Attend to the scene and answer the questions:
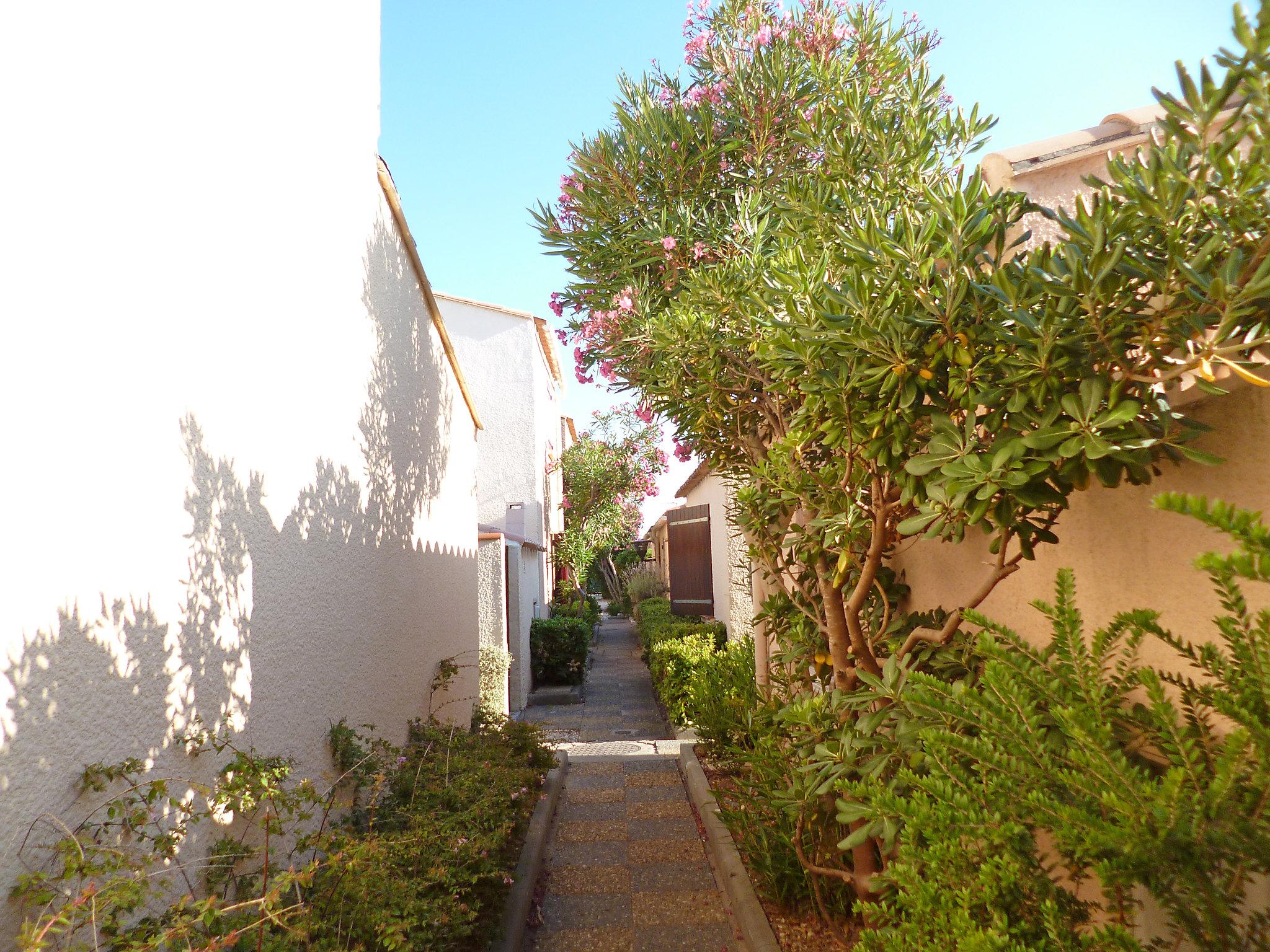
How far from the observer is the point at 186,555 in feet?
8.55

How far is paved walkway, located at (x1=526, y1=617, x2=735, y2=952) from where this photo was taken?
4.09 m

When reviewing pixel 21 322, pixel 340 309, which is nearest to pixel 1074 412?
pixel 21 322

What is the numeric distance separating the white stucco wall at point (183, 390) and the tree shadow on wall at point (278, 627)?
0.04 feet

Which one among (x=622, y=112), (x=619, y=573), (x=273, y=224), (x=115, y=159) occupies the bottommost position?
(x=619, y=573)

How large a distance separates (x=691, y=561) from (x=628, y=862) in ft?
24.2

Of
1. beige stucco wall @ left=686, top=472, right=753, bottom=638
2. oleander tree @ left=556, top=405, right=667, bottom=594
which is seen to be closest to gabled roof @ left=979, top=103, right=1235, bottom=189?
beige stucco wall @ left=686, top=472, right=753, bottom=638

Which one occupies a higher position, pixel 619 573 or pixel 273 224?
pixel 273 224

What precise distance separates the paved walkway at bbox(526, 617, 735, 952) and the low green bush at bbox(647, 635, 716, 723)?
1.46ft

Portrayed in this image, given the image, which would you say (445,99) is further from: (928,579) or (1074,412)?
(1074,412)

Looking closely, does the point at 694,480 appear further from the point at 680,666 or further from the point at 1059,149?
the point at 1059,149

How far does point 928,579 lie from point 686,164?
132 inches

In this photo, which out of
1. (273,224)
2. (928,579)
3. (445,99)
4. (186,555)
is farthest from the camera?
(445,99)

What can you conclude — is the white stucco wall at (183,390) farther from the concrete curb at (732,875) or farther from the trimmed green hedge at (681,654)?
the trimmed green hedge at (681,654)

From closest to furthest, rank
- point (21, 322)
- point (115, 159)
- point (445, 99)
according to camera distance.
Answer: point (21, 322), point (115, 159), point (445, 99)
